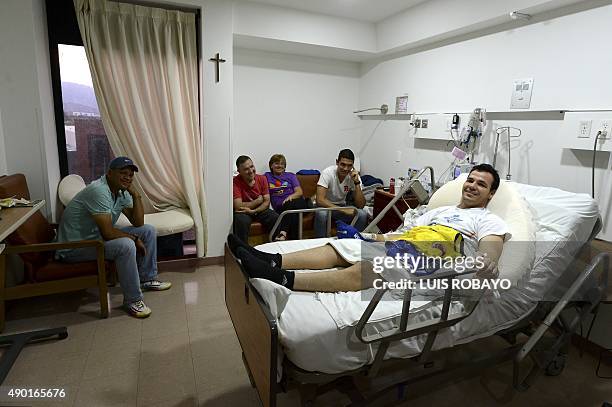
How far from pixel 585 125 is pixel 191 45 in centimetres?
296

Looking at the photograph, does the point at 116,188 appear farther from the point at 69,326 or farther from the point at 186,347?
the point at 186,347

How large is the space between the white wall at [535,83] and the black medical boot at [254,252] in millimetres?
2047

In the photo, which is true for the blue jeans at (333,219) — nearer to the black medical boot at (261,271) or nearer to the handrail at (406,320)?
the black medical boot at (261,271)

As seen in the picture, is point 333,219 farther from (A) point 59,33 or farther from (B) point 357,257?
(A) point 59,33

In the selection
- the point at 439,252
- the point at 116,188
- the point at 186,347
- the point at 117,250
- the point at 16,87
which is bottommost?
the point at 186,347

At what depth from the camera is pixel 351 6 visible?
3531 millimetres

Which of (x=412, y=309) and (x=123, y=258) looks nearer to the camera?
(x=412, y=309)

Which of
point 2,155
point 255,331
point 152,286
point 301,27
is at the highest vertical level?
point 301,27

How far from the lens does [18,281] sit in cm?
258

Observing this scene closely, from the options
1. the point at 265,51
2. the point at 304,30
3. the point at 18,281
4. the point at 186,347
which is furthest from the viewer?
the point at 265,51

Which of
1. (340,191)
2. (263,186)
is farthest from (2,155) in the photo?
(340,191)

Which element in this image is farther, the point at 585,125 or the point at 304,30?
the point at 304,30

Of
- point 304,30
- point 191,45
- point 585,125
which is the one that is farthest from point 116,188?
A: point 585,125

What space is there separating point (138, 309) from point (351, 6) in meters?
3.17
